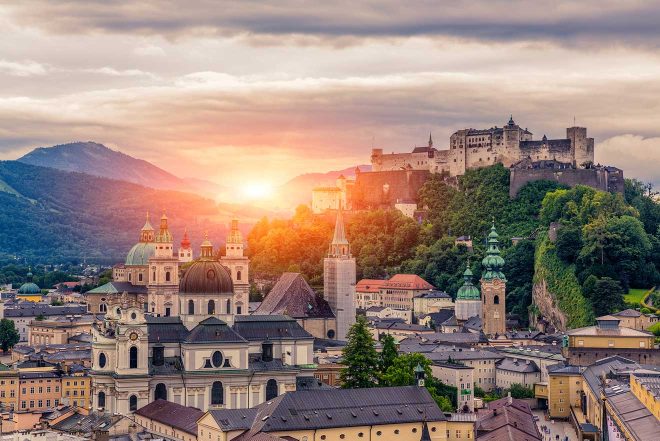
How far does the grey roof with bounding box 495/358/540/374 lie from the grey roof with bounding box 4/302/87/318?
156ft

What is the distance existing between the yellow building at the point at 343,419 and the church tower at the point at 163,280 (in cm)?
2540

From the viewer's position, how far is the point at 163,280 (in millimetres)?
81000

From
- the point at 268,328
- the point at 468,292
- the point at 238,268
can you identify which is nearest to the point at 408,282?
the point at 468,292

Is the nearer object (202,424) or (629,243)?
(202,424)

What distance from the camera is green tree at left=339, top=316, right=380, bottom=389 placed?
2650 inches

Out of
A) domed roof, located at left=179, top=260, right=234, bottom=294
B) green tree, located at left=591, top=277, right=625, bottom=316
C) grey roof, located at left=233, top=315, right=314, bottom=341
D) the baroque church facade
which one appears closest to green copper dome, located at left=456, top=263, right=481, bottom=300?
green tree, located at left=591, top=277, right=625, bottom=316

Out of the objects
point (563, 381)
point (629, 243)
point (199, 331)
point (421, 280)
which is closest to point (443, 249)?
point (421, 280)

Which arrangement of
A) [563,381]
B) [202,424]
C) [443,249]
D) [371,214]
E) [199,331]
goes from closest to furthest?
[202,424] → [199,331] → [563,381] → [443,249] → [371,214]

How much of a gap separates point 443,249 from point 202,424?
68.0 metres

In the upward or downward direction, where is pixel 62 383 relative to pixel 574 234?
downward

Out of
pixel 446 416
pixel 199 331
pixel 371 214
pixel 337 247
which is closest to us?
pixel 446 416

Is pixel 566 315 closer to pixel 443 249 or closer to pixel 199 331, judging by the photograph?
pixel 443 249

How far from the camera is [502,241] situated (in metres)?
114

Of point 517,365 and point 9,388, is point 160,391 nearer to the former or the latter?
point 9,388
